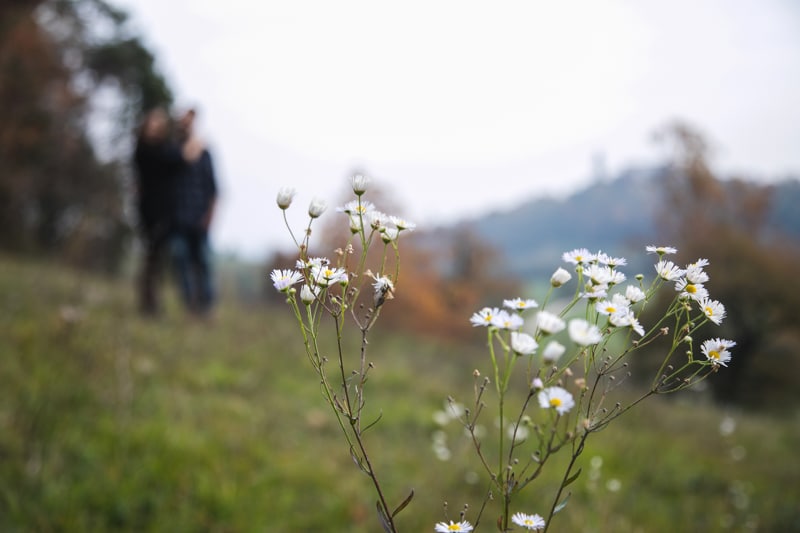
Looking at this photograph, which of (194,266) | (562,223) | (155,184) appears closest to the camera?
(155,184)

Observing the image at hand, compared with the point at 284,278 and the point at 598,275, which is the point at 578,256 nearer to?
the point at 598,275

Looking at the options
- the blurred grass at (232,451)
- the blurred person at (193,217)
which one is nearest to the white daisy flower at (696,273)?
the blurred grass at (232,451)

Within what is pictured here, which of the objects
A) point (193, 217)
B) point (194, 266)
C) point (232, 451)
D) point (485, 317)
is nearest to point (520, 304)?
point (485, 317)

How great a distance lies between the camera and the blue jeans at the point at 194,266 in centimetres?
588

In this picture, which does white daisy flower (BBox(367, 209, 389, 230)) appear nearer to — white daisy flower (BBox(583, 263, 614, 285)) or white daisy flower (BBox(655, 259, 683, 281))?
white daisy flower (BBox(583, 263, 614, 285))

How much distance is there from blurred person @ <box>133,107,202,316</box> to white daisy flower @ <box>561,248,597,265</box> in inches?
208

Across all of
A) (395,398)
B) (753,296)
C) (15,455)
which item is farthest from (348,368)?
(753,296)

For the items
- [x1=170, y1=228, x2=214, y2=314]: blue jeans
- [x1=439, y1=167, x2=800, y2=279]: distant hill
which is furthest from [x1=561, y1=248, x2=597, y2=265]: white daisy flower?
[x1=439, y1=167, x2=800, y2=279]: distant hill

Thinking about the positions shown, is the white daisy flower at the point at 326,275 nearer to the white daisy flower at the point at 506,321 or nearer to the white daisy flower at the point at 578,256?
the white daisy flower at the point at 506,321

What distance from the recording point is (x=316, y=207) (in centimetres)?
90

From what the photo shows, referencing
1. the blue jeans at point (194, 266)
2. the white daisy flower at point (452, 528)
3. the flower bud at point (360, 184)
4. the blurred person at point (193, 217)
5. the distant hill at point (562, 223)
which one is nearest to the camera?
the white daisy flower at point (452, 528)

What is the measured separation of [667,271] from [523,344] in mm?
389

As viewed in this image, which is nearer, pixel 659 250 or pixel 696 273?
pixel 696 273

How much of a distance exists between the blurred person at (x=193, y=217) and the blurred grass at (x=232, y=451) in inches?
21.8
